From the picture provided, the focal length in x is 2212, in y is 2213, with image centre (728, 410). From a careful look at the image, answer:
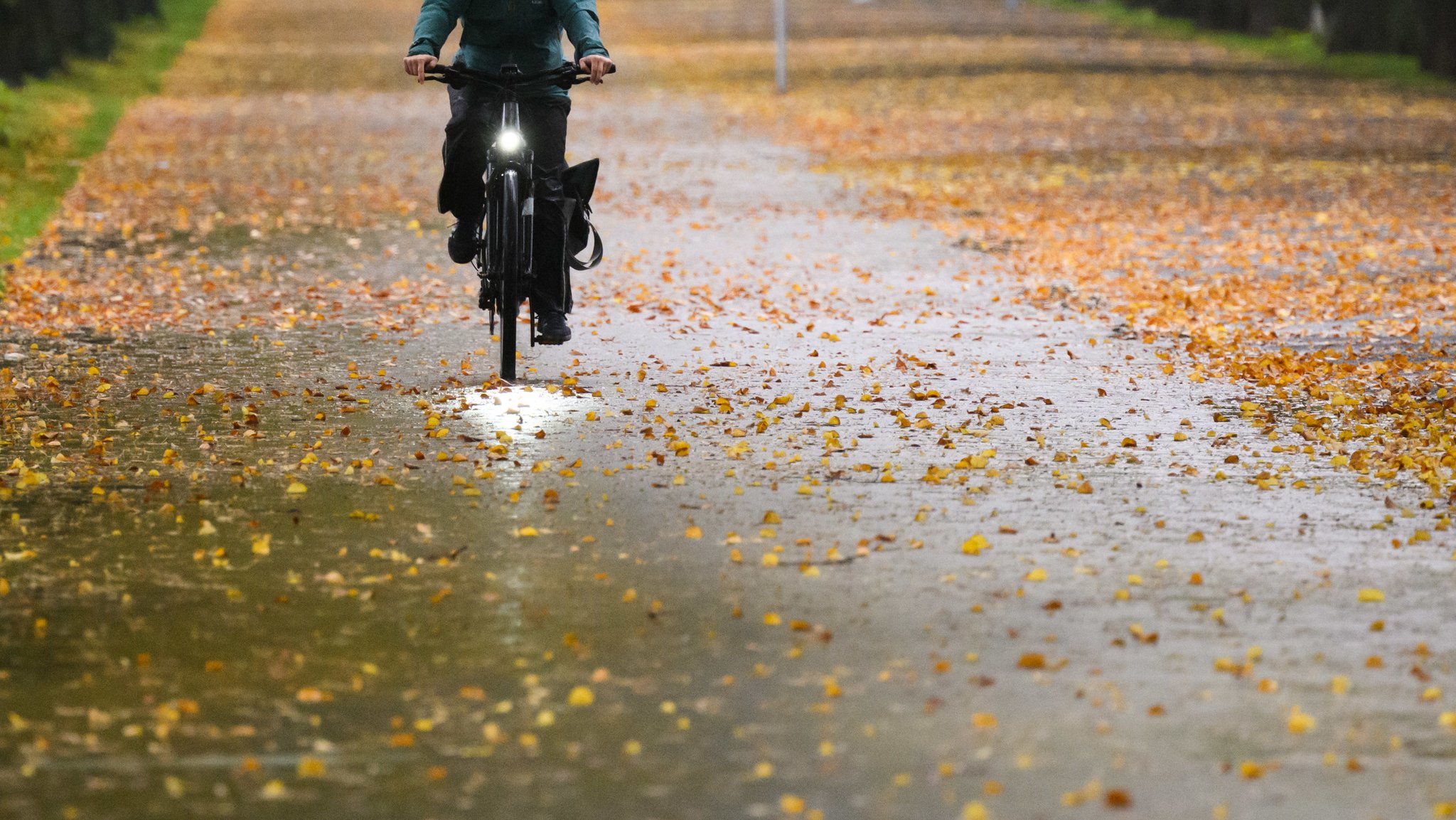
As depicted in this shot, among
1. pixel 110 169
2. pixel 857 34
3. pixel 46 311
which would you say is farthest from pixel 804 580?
pixel 857 34

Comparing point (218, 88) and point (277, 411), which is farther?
point (218, 88)

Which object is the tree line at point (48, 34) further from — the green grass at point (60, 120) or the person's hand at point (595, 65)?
the person's hand at point (595, 65)

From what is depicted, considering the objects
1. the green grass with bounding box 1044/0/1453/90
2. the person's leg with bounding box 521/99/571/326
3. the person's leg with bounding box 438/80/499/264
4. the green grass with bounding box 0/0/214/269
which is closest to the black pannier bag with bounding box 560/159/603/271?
the person's leg with bounding box 521/99/571/326

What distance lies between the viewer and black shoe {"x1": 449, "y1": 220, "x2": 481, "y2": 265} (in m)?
9.98

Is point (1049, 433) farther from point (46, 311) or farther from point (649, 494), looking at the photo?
point (46, 311)

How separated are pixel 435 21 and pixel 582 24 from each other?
0.66m

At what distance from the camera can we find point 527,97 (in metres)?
9.43

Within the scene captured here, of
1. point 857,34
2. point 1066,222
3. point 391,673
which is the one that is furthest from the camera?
point 857,34

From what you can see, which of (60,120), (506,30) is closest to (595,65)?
(506,30)

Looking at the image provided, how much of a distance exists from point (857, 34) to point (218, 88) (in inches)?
690

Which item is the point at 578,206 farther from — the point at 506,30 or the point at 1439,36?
the point at 1439,36

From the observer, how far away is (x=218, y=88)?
31.8 m

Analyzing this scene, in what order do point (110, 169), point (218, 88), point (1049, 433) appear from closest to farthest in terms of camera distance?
point (1049, 433)
point (110, 169)
point (218, 88)

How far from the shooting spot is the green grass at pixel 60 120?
17.0 m
